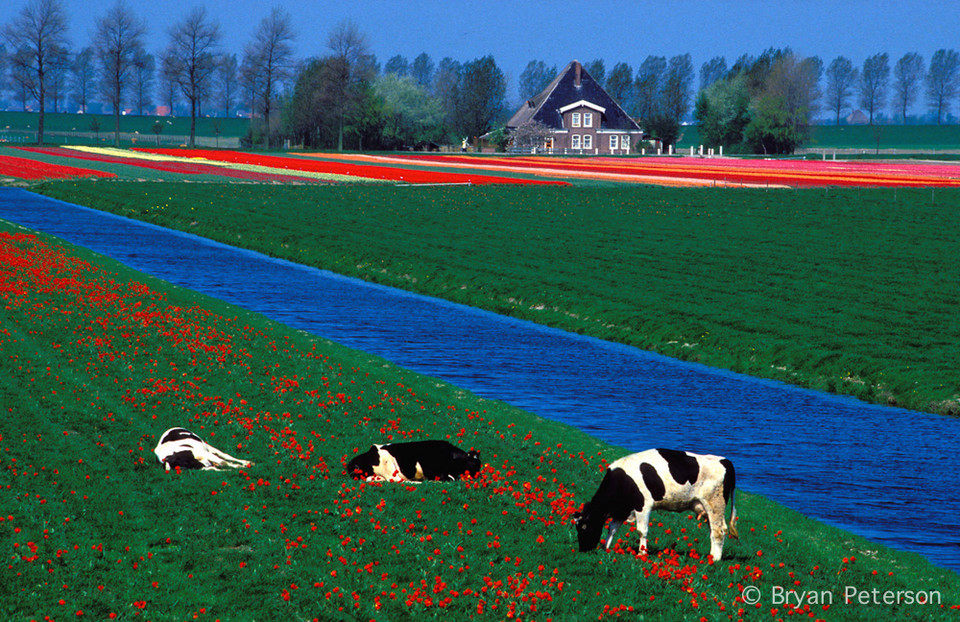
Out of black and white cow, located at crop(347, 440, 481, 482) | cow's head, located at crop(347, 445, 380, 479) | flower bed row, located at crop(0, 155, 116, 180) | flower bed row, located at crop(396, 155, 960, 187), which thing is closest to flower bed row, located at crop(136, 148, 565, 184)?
flower bed row, located at crop(396, 155, 960, 187)

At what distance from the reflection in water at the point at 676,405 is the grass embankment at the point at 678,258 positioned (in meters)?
1.43

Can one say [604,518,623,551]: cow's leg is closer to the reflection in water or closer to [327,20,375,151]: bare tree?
the reflection in water

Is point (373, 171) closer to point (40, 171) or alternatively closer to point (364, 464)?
point (40, 171)

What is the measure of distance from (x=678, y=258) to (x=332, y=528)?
33275mm

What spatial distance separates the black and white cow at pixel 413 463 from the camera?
16531mm

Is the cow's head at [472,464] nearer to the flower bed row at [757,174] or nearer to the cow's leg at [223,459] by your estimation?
the cow's leg at [223,459]

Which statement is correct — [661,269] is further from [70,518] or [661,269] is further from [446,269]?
[70,518]

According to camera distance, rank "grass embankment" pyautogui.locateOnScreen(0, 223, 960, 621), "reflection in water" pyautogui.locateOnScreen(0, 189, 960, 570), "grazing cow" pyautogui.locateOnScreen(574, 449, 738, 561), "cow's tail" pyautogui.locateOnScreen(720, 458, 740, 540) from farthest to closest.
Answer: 1. "reflection in water" pyautogui.locateOnScreen(0, 189, 960, 570)
2. "cow's tail" pyautogui.locateOnScreen(720, 458, 740, 540)
3. "grazing cow" pyautogui.locateOnScreen(574, 449, 738, 561)
4. "grass embankment" pyautogui.locateOnScreen(0, 223, 960, 621)

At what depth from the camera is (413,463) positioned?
1666cm

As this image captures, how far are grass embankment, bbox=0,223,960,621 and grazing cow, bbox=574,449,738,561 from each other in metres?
0.38

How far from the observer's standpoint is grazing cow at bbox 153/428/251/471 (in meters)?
16.6

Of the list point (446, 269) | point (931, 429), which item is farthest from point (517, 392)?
point (446, 269)

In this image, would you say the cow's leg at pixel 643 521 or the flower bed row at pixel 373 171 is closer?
the cow's leg at pixel 643 521

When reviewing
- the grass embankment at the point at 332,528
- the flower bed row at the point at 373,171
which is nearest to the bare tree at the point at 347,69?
the flower bed row at the point at 373,171
